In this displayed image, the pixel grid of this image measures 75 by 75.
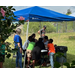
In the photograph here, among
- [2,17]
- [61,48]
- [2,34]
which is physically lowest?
[61,48]

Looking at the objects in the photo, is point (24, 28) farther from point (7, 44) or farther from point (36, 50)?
point (7, 44)

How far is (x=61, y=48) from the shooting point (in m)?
5.85

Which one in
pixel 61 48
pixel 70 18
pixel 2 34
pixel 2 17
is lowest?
pixel 61 48

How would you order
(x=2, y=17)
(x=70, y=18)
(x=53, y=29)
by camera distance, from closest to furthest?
(x=2, y=17) < (x=70, y=18) < (x=53, y=29)

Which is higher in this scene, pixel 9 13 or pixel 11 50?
pixel 9 13

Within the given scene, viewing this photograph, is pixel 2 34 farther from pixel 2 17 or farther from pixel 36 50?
pixel 36 50

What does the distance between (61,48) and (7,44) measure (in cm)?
415

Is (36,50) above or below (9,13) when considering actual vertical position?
below

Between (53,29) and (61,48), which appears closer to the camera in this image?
(61,48)
